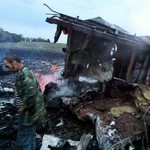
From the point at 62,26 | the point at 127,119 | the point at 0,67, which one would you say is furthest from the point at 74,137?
the point at 0,67

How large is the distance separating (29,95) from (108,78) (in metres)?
3.28

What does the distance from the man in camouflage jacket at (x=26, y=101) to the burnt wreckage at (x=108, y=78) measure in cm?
129

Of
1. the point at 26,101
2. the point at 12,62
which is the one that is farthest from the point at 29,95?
the point at 12,62

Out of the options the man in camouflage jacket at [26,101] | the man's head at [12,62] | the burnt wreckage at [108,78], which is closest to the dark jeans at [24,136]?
the man in camouflage jacket at [26,101]

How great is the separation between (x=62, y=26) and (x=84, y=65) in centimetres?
138

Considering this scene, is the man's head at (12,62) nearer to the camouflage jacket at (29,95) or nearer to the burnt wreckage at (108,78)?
the camouflage jacket at (29,95)

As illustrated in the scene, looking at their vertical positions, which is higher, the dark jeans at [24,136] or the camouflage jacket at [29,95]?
the camouflage jacket at [29,95]

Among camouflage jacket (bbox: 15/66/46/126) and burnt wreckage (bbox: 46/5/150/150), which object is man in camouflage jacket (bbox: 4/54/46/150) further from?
burnt wreckage (bbox: 46/5/150/150)

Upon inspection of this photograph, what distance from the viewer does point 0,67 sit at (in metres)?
8.41

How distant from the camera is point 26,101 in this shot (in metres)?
2.58

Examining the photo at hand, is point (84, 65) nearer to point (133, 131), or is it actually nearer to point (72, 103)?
point (72, 103)

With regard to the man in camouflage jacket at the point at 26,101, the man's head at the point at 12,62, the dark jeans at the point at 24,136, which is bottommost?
the dark jeans at the point at 24,136

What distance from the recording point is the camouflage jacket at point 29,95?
257cm

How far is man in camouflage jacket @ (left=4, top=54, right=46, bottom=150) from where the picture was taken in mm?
2582
